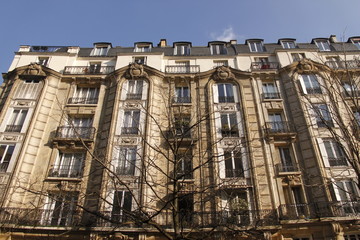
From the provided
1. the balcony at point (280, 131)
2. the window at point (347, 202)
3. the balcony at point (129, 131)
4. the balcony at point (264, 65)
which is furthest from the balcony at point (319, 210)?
the balcony at point (264, 65)

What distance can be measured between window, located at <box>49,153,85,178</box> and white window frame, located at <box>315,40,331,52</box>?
22058 mm

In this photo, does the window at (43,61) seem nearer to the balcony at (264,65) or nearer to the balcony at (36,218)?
the balcony at (36,218)

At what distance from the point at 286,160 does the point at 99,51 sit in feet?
60.4

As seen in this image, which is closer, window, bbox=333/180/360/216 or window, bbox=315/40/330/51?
window, bbox=333/180/360/216

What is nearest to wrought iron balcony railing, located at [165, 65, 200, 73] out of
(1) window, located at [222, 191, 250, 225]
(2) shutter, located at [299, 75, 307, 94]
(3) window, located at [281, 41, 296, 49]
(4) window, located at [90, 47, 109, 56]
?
Answer: (4) window, located at [90, 47, 109, 56]

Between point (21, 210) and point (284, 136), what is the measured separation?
53.2 feet

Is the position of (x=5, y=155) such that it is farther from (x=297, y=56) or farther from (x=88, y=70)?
(x=297, y=56)

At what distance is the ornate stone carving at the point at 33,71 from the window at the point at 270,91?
55.9 ft

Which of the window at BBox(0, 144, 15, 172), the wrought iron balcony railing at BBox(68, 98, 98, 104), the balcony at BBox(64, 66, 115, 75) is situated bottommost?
the window at BBox(0, 144, 15, 172)

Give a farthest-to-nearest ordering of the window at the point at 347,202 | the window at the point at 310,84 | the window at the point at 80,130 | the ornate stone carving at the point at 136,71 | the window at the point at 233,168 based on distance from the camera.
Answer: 1. the ornate stone carving at the point at 136,71
2. the window at the point at 310,84
3. the window at the point at 80,130
4. the window at the point at 233,168
5. the window at the point at 347,202

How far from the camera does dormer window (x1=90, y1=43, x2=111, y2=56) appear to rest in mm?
24172

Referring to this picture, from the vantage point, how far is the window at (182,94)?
65.3ft

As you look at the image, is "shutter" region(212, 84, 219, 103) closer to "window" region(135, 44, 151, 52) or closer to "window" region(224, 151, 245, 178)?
"window" region(224, 151, 245, 178)

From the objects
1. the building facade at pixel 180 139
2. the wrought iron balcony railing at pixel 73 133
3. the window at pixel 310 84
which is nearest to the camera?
the building facade at pixel 180 139
